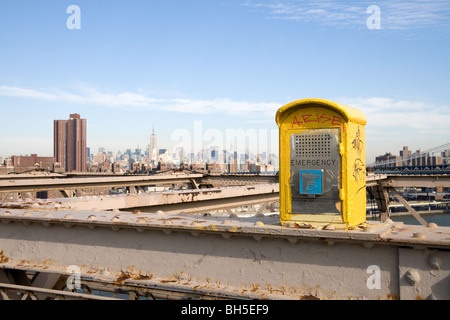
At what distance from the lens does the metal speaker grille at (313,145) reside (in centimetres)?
407

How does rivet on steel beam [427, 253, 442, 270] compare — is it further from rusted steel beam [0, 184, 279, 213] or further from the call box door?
rusted steel beam [0, 184, 279, 213]

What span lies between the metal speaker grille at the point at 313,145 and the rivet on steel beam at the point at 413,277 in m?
1.26

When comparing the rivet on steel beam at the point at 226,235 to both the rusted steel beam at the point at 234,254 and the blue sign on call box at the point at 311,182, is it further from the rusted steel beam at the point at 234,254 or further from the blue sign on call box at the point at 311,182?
the blue sign on call box at the point at 311,182

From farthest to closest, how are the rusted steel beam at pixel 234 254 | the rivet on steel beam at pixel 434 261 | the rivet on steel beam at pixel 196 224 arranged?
1. the rivet on steel beam at pixel 196 224
2. the rusted steel beam at pixel 234 254
3. the rivet on steel beam at pixel 434 261

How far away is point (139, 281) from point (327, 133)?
7.26ft

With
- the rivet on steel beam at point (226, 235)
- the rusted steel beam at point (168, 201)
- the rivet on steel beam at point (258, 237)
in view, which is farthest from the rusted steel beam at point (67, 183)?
the rivet on steel beam at point (258, 237)

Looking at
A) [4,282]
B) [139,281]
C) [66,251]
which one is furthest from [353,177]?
[4,282]

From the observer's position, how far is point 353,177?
412cm

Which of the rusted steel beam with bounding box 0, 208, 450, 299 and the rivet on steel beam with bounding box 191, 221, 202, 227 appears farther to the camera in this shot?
the rivet on steel beam with bounding box 191, 221, 202, 227

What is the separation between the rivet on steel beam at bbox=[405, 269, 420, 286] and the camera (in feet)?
10.6

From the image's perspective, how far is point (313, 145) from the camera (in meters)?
4.14

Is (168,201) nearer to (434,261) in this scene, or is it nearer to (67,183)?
(434,261)

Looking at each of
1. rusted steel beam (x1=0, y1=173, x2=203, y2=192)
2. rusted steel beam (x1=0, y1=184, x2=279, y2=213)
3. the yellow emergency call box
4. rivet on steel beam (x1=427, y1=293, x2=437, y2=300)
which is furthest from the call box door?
rusted steel beam (x1=0, y1=173, x2=203, y2=192)
